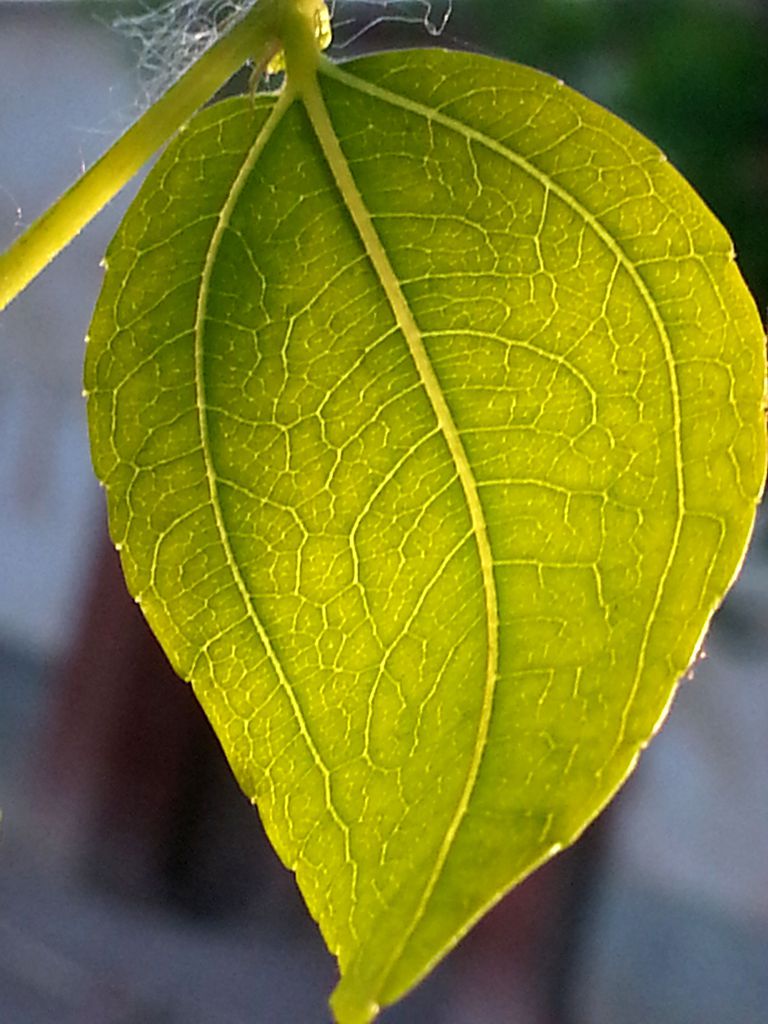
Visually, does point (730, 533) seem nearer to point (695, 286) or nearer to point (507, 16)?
point (695, 286)

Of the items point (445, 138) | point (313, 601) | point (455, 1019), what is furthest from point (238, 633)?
point (455, 1019)

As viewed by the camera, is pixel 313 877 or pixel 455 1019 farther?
pixel 455 1019

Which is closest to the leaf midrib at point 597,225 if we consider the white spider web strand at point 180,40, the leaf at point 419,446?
the leaf at point 419,446

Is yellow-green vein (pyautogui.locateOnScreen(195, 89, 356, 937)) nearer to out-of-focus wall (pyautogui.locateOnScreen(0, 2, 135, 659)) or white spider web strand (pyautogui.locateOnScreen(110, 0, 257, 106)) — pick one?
white spider web strand (pyautogui.locateOnScreen(110, 0, 257, 106))

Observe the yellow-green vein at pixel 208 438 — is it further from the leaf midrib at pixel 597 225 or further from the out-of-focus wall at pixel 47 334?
the out-of-focus wall at pixel 47 334

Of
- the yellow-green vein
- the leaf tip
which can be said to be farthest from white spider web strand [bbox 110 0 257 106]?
the leaf tip

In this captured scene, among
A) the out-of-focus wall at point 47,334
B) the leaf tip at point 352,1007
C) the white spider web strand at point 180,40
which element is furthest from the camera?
the out-of-focus wall at point 47,334

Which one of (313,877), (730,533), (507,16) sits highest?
(507,16)
